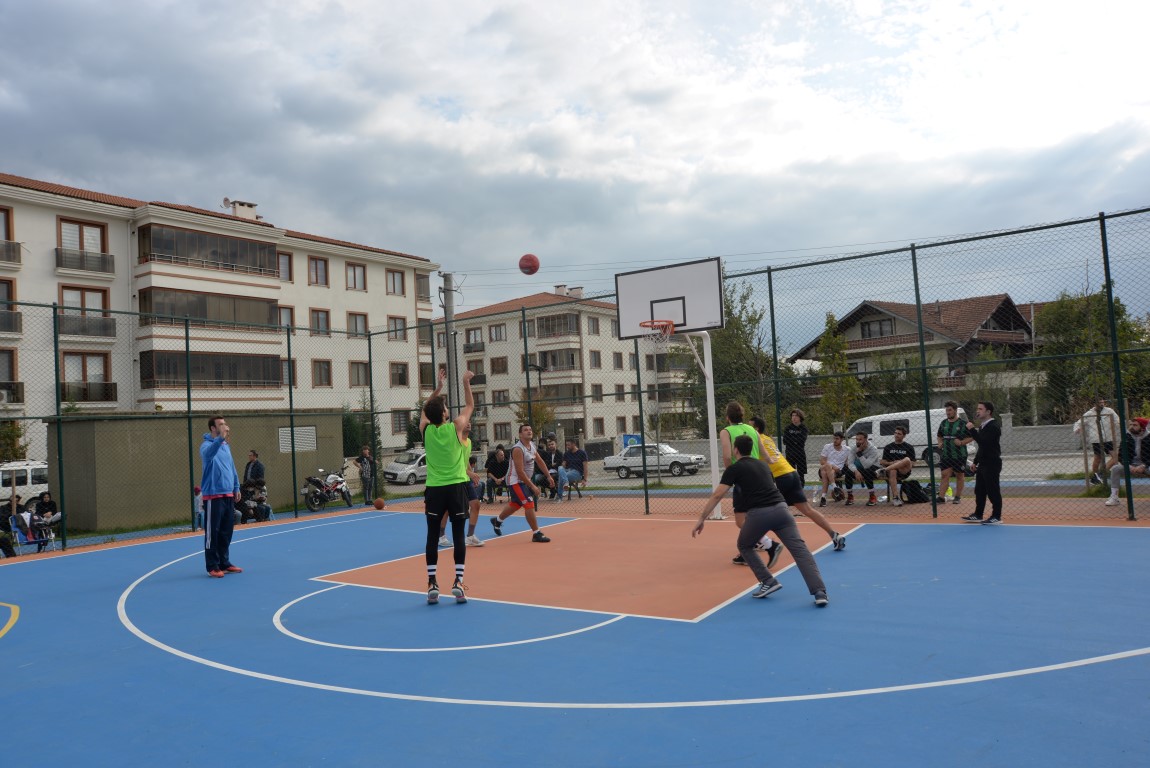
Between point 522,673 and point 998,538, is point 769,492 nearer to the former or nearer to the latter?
point 522,673

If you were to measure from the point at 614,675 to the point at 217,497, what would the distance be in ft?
22.7

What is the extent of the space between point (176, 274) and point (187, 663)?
31370 millimetres

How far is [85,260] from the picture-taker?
105 ft

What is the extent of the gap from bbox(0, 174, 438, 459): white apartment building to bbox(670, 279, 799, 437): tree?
14.1 metres

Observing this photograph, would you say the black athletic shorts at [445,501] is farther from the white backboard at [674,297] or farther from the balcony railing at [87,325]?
the balcony railing at [87,325]

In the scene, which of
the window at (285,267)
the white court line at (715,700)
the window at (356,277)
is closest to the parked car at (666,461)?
the window at (356,277)

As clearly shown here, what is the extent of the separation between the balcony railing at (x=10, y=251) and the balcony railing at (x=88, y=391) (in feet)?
17.5

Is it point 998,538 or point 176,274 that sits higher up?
point 176,274

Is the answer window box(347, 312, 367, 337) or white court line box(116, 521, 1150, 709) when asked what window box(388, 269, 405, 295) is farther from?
white court line box(116, 521, 1150, 709)

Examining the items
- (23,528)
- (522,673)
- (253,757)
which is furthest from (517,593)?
(23,528)

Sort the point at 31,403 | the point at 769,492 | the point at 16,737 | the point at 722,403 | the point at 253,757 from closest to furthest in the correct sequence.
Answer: the point at 253,757
the point at 16,737
the point at 769,492
the point at 722,403
the point at 31,403

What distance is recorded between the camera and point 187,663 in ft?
20.7

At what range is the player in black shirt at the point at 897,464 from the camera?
14.3m

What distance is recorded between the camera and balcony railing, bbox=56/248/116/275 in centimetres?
3159
